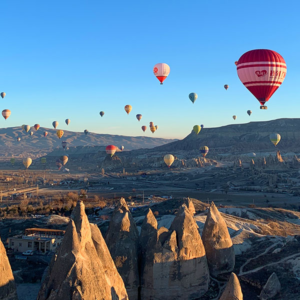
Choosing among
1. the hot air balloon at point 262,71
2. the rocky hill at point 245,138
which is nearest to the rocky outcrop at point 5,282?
the hot air balloon at point 262,71

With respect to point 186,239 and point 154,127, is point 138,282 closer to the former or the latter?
point 186,239

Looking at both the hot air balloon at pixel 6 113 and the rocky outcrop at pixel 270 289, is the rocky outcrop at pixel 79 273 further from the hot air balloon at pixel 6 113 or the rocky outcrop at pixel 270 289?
the hot air balloon at pixel 6 113

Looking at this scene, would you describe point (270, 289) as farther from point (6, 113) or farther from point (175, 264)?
point (6, 113)

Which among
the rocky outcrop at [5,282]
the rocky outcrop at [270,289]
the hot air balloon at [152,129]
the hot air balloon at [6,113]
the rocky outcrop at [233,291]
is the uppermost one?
the hot air balloon at [6,113]

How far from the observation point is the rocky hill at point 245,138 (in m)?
145

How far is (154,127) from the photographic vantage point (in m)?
102

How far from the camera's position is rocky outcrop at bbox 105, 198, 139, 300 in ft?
47.1

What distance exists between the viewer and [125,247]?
48.1ft

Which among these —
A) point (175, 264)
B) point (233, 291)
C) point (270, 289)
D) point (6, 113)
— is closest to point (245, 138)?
point (6, 113)

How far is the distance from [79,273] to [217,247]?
8.40m

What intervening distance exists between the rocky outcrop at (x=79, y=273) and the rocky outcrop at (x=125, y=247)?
110 inches

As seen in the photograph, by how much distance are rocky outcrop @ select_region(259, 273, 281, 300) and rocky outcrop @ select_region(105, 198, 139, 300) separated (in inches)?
192

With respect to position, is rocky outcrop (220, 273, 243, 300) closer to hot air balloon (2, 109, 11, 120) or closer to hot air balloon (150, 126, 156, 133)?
hot air balloon (2, 109, 11, 120)

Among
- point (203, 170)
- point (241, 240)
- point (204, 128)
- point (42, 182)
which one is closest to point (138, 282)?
point (241, 240)
